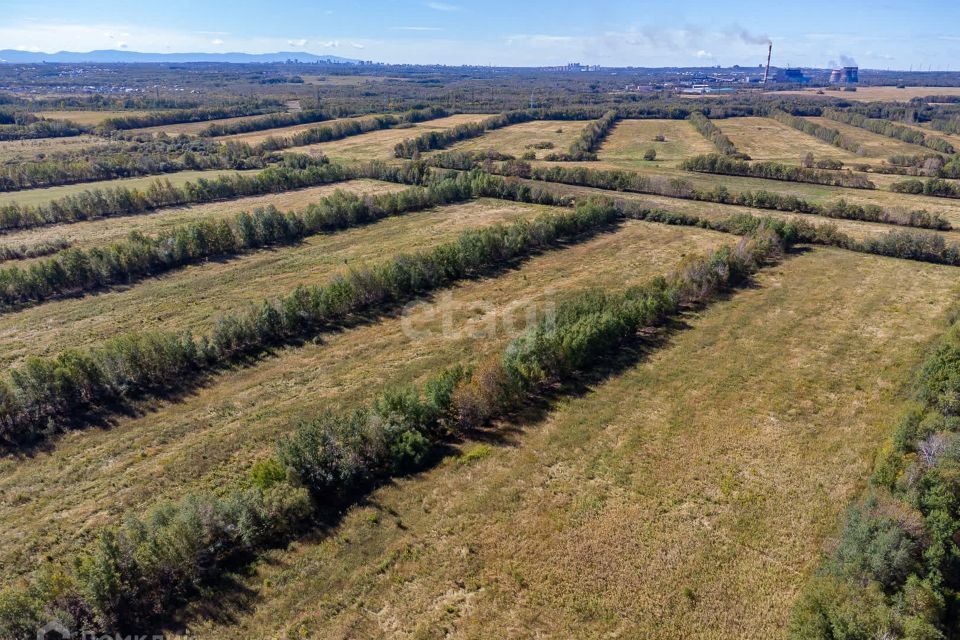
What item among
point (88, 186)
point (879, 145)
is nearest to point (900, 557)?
point (88, 186)

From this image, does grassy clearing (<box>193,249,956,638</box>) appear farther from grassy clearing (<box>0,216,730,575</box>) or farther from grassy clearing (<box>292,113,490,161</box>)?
grassy clearing (<box>292,113,490,161</box>)

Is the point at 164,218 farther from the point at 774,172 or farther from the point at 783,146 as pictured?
the point at 783,146

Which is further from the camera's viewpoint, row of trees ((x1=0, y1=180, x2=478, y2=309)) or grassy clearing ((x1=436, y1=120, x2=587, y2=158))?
grassy clearing ((x1=436, y1=120, x2=587, y2=158))

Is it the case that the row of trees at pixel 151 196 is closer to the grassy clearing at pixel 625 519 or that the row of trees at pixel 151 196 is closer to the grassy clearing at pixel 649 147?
the grassy clearing at pixel 649 147

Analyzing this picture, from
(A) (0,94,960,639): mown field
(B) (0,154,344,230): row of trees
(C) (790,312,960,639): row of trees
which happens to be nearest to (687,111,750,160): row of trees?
(A) (0,94,960,639): mown field

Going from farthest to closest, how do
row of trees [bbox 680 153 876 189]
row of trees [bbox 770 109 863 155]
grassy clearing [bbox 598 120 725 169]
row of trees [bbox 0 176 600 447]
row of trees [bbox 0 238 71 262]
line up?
row of trees [bbox 770 109 863 155] → grassy clearing [bbox 598 120 725 169] → row of trees [bbox 680 153 876 189] → row of trees [bbox 0 238 71 262] → row of trees [bbox 0 176 600 447]

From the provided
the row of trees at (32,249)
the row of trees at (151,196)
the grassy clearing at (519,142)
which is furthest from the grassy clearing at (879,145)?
the row of trees at (32,249)
